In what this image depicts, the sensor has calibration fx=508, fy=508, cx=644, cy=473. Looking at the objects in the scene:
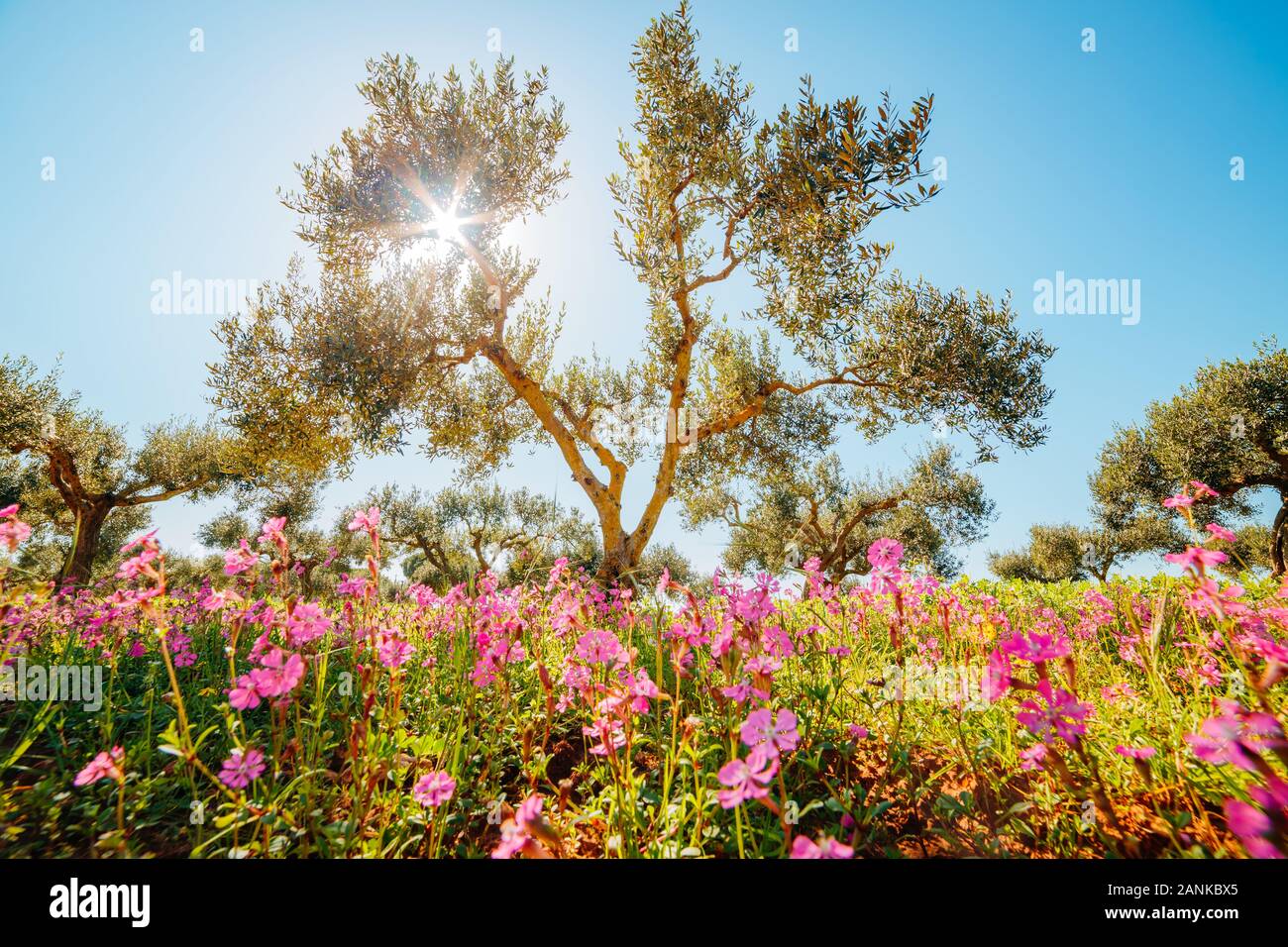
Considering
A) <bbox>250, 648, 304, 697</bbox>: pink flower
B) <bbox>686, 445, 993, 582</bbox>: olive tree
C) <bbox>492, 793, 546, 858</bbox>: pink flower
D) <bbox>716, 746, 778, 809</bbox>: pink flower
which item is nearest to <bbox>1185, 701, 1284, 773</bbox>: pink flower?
<bbox>716, 746, 778, 809</bbox>: pink flower

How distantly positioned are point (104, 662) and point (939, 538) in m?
30.1

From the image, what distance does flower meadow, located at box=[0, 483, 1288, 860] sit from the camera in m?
2.02

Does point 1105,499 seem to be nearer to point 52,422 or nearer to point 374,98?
point 374,98

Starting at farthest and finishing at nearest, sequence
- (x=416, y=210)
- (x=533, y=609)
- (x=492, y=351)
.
Result: (x=492, y=351) < (x=416, y=210) < (x=533, y=609)

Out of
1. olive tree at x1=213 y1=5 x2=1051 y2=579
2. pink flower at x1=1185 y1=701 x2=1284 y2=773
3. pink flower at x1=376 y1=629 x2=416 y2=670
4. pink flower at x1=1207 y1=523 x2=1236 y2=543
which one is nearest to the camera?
pink flower at x1=1185 y1=701 x2=1284 y2=773

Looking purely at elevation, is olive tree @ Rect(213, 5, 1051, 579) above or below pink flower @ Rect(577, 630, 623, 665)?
above

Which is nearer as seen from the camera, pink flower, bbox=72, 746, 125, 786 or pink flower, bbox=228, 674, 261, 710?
pink flower, bbox=72, 746, 125, 786

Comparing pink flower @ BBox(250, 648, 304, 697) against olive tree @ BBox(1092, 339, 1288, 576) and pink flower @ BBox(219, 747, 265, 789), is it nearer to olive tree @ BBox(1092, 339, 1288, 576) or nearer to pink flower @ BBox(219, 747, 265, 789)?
pink flower @ BBox(219, 747, 265, 789)

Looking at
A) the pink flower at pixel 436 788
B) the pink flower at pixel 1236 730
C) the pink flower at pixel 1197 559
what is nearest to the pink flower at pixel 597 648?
the pink flower at pixel 436 788

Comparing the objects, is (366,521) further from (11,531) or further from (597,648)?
(11,531)

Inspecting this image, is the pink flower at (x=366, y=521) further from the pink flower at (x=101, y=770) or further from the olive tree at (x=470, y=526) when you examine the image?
the olive tree at (x=470, y=526)
